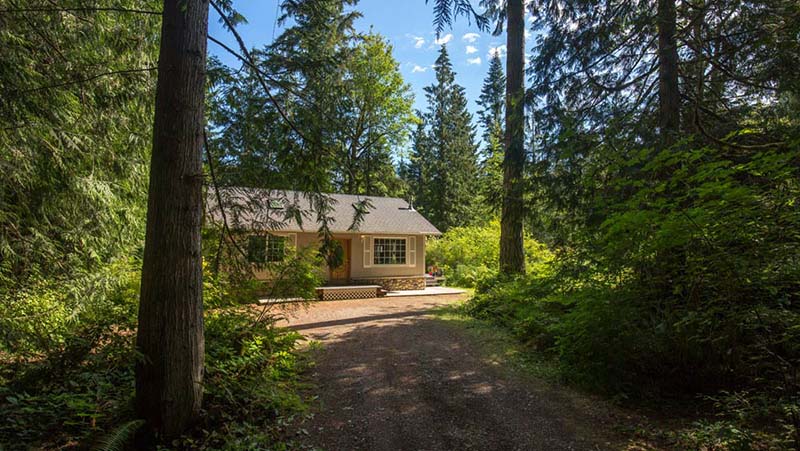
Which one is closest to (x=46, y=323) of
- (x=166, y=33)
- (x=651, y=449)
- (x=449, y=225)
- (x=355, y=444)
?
(x=166, y=33)

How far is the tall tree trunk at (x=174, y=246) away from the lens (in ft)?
9.63

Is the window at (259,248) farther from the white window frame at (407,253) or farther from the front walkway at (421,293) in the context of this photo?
the white window frame at (407,253)

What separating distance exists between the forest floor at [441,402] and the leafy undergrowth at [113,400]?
44 cm

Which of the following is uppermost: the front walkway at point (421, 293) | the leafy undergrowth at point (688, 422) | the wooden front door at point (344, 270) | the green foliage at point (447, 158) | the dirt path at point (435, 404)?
the green foliage at point (447, 158)

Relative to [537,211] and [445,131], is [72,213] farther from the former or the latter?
[445,131]

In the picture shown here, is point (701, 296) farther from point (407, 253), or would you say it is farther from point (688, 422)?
point (407, 253)

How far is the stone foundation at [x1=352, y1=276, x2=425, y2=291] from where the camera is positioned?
14.2 metres

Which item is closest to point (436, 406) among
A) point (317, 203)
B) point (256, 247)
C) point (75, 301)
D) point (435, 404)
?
point (435, 404)

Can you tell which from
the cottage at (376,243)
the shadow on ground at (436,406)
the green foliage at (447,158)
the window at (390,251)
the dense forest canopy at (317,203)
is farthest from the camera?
the green foliage at (447,158)

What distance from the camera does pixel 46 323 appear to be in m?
4.93

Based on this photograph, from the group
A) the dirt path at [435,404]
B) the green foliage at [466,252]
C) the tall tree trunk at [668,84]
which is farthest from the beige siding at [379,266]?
the tall tree trunk at [668,84]

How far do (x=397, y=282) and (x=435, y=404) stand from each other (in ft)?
36.0

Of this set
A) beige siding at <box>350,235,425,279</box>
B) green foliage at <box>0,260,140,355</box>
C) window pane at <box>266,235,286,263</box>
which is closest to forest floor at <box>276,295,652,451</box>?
window pane at <box>266,235,286,263</box>

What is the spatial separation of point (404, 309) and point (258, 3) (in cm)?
820
